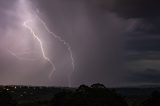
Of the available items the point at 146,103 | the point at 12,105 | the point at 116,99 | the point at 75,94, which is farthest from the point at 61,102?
the point at 12,105

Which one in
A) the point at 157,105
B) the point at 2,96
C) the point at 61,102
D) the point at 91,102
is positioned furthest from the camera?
the point at 2,96

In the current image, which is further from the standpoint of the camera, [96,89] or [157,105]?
[157,105]

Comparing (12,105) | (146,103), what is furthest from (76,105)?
(12,105)

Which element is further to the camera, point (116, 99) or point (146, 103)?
point (146, 103)

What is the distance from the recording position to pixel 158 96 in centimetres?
4716

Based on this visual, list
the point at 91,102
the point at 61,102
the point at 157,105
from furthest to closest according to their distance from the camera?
1. the point at 157,105
2. the point at 61,102
3. the point at 91,102

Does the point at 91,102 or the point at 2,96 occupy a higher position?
the point at 2,96

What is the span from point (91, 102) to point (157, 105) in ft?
35.6

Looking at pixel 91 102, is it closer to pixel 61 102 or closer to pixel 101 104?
pixel 101 104

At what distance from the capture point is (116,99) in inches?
1599

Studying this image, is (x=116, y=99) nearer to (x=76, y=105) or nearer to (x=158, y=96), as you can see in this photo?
(x=76, y=105)

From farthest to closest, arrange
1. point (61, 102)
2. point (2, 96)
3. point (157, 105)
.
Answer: point (2, 96), point (157, 105), point (61, 102)

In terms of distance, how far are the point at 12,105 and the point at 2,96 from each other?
1.84 m

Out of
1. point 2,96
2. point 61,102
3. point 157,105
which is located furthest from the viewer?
point 2,96
